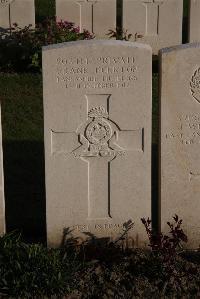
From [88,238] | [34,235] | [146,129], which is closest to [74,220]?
[88,238]

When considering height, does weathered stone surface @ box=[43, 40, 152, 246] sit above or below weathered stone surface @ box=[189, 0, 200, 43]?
below

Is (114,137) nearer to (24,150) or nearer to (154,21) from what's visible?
(24,150)

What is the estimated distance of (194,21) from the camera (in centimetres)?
1229

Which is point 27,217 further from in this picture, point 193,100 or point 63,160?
point 193,100

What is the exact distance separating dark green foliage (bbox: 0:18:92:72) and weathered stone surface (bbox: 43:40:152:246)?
5.36 metres

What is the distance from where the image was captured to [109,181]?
5973mm

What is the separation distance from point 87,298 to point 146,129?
4.91 feet

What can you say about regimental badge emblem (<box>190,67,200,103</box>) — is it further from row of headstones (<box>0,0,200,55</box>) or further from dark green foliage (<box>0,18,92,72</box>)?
row of headstones (<box>0,0,200,55</box>)

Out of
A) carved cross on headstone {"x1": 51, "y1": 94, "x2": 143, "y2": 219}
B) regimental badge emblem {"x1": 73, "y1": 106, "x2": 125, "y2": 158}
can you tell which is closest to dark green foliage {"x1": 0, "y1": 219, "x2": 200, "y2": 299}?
carved cross on headstone {"x1": 51, "y1": 94, "x2": 143, "y2": 219}

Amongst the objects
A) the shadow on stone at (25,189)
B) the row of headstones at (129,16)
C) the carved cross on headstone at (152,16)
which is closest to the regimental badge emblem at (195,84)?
the shadow on stone at (25,189)

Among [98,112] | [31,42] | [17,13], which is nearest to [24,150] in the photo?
[98,112]

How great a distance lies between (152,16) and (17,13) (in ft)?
7.98

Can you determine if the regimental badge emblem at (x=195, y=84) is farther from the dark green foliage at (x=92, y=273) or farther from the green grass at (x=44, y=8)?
the green grass at (x=44, y=8)

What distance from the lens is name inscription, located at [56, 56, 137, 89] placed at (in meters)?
5.62
